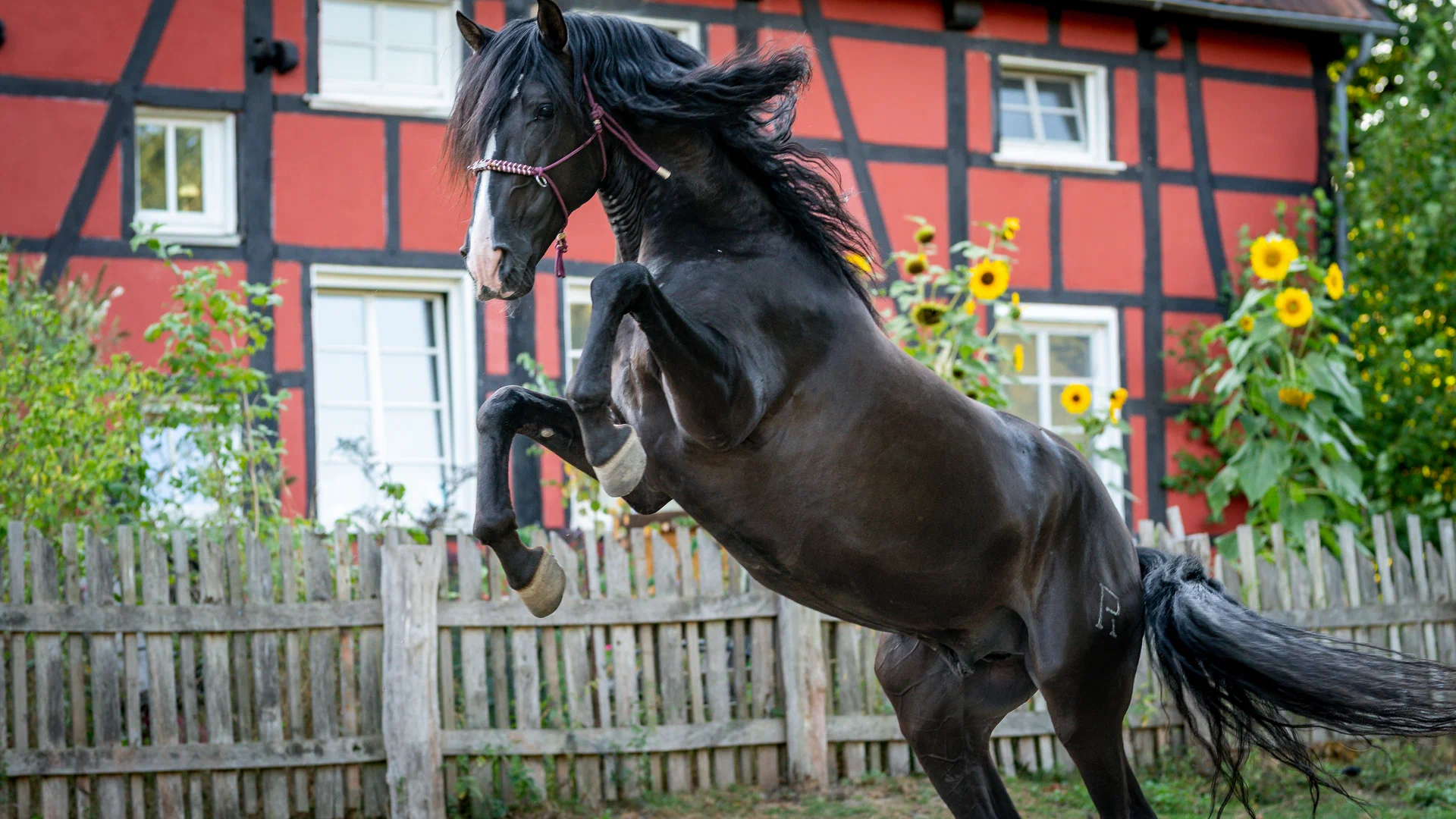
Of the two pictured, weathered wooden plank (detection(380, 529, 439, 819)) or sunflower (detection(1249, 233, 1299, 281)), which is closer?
weathered wooden plank (detection(380, 529, 439, 819))

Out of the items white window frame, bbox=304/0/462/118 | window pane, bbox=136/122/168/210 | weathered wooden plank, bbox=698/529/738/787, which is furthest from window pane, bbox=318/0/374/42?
weathered wooden plank, bbox=698/529/738/787

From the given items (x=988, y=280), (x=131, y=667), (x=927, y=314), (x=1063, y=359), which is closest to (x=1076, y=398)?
(x=988, y=280)

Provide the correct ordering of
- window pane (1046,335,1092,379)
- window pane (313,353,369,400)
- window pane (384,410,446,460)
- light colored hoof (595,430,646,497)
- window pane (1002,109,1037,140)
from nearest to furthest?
light colored hoof (595,430,646,497) < window pane (313,353,369,400) < window pane (384,410,446,460) < window pane (1046,335,1092,379) < window pane (1002,109,1037,140)

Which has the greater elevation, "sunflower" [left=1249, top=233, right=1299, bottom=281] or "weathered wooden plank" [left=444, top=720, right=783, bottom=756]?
"sunflower" [left=1249, top=233, right=1299, bottom=281]

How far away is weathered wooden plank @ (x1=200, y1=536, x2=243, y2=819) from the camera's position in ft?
20.4

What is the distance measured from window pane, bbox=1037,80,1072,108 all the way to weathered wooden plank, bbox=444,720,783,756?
293 inches

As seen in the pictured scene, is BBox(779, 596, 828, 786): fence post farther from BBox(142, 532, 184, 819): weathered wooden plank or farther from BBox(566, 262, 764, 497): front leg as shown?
BBox(566, 262, 764, 497): front leg

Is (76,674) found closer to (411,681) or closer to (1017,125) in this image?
(411,681)

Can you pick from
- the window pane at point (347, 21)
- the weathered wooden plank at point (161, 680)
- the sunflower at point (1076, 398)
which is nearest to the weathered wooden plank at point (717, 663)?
the sunflower at point (1076, 398)

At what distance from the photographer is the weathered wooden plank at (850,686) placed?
7.20 metres

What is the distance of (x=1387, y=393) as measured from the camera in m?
12.0

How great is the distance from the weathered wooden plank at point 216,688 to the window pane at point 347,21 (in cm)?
531

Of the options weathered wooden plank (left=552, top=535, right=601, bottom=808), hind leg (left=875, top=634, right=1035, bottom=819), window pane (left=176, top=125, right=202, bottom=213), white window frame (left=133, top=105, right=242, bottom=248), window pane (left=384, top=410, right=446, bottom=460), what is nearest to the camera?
hind leg (left=875, top=634, right=1035, bottom=819)

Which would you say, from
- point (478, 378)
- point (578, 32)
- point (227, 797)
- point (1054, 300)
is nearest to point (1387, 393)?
point (1054, 300)
